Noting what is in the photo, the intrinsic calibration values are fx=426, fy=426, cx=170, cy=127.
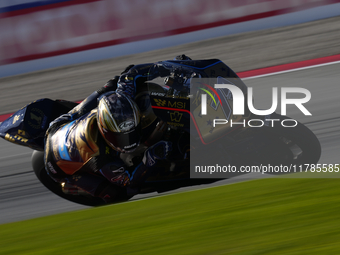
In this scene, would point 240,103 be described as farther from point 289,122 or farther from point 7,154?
point 7,154

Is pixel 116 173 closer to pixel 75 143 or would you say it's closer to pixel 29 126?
pixel 75 143

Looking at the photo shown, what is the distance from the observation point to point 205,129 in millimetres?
3150

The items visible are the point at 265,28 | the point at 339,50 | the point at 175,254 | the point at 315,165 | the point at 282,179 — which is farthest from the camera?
the point at 265,28

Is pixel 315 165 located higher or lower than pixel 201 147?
lower

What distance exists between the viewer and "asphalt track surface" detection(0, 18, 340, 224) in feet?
14.8

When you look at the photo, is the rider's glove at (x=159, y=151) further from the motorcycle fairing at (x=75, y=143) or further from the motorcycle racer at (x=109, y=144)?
the motorcycle fairing at (x=75, y=143)

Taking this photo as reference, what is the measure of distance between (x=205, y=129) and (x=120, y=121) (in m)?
0.67

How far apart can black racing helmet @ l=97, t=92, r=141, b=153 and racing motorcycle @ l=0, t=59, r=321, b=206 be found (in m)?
0.19

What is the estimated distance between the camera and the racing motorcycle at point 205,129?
122 inches

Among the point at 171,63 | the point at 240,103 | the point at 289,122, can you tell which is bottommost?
the point at 289,122

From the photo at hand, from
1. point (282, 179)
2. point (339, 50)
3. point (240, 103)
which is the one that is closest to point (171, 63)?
point (240, 103)

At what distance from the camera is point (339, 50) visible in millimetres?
7551

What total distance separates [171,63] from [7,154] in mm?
3372

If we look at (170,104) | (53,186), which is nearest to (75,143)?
(53,186)
